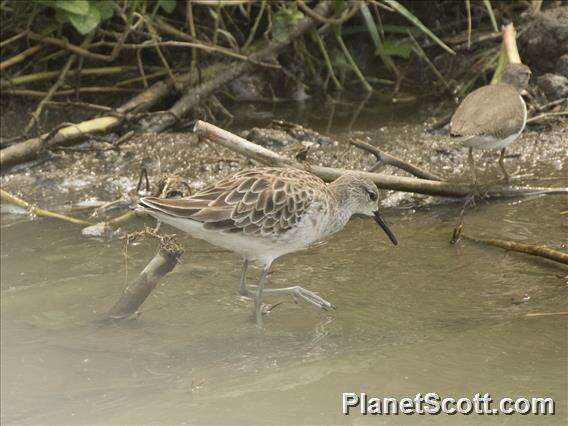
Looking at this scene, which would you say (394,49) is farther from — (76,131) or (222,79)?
(76,131)

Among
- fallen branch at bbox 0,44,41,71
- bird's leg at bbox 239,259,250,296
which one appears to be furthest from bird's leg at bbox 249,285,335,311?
fallen branch at bbox 0,44,41,71

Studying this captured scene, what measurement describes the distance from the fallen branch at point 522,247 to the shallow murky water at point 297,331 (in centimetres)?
7

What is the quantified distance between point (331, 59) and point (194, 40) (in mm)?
1660

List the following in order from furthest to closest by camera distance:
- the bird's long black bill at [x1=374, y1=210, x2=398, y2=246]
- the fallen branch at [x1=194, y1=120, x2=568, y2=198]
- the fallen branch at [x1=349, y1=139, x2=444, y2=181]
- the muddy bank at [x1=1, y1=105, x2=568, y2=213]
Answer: the muddy bank at [x1=1, y1=105, x2=568, y2=213] < the fallen branch at [x1=349, y1=139, x2=444, y2=181] < the fallen branch at [x1=194, y1=120, x2=568, y2=198] < the bird's long black bill at [x1=374, y1=210, x2=398, y2=246]

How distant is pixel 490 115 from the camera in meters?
6.79

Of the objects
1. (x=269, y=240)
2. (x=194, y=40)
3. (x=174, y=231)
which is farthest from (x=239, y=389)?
(x=194, y=40)

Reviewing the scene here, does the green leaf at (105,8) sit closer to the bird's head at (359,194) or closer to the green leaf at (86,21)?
the green leaf at (86,21)

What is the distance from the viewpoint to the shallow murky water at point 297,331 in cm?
455

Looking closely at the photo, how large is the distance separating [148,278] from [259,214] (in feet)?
2.35

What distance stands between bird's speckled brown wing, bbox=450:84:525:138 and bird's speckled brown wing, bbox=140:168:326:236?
5.36 ft

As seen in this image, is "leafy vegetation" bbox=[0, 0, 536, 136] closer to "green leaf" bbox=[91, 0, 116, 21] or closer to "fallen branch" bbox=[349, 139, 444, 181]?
"green leaf" bbox=[91, 0, 116, 21]

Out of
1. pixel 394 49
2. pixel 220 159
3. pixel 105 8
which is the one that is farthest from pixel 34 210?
pixel 394 49

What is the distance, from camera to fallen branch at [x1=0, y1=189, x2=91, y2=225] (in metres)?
7.03

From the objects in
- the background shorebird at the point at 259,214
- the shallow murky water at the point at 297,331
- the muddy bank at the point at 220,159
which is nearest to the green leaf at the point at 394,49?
the muddy bank at the point at 220,159
